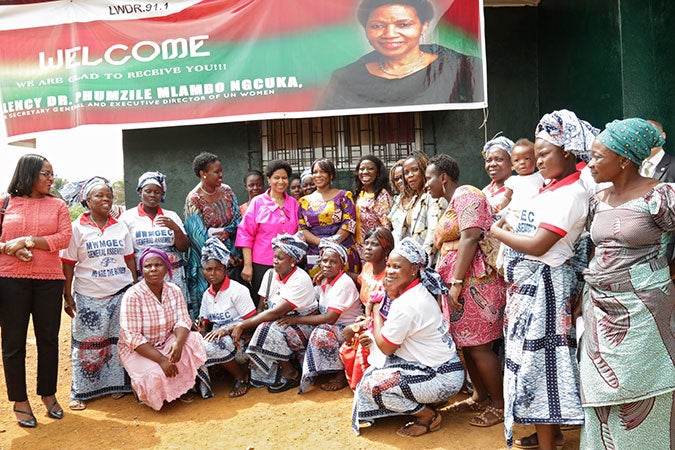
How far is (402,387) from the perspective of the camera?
3834mm

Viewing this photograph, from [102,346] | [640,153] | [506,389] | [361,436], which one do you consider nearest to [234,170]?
[102,346]

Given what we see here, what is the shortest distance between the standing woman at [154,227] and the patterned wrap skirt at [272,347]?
928mm

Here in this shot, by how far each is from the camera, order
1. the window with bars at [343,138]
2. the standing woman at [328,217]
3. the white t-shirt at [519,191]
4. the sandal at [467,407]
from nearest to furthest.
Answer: the white t-shirt at [519,191] < the sandal at [467,407] < the standing woman at [328,217] < the window with bars at [343,138]

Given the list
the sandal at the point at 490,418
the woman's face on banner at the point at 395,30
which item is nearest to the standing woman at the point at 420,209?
the sandal at the point at 490,418

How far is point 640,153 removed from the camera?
2.79m

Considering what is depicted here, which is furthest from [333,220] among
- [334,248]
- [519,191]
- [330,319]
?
[519,191]

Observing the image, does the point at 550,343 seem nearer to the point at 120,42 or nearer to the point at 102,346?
the point at 102,346

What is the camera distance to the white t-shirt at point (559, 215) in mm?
3061

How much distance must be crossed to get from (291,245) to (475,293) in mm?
1719

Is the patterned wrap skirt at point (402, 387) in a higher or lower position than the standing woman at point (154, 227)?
lower

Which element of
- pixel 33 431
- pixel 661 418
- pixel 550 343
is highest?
pixel 550 343

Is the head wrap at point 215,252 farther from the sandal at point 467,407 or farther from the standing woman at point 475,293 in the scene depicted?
the sandal at point 467,407

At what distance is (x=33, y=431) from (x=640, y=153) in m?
4.49

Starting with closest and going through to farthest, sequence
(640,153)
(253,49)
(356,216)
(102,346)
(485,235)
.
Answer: (640,153)
(485,235)
(102,346)
(356,216)
(253,49)
